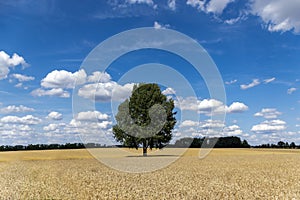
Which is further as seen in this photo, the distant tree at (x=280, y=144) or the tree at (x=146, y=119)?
the distant tree at (x=280, y=144)

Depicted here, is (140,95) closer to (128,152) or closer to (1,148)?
(128,152)

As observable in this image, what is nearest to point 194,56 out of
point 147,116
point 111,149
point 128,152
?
point 147,116

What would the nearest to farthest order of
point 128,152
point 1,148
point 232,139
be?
1. point 128,152
2. point 1,148
3. point 232,139

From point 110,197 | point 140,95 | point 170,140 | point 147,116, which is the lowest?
point 110,197

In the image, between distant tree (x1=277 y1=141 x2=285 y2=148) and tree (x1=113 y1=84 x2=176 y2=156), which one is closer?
tree (x1=113 y1=84 x2=176 y2=156)

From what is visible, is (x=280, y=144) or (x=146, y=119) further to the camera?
(x=280, y=144)

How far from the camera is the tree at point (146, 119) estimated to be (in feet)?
184

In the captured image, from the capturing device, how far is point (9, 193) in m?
15.4

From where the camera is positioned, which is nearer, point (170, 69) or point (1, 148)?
point (170, 69)

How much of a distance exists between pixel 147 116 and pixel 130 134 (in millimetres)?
3997

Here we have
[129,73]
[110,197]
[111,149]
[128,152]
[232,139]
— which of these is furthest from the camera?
[232,139]

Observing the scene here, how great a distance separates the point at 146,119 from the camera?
5578 cm

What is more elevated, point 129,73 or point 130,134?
point 129,73

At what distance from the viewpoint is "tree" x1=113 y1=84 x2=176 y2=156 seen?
2205 inches
